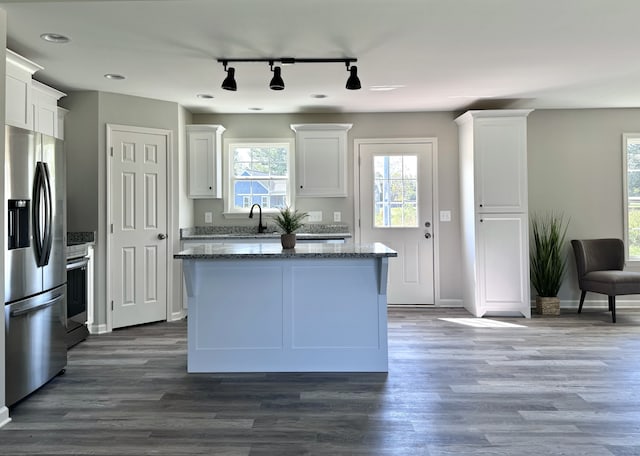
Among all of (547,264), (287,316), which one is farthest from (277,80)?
(547,264)

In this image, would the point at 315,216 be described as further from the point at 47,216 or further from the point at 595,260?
the point at 595,260

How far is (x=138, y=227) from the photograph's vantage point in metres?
4.54

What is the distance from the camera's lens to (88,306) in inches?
165

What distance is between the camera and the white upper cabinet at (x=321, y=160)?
512 centimetres

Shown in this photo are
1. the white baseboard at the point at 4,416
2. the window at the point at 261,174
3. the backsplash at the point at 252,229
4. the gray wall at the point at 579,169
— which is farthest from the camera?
the window at the point at 261,174

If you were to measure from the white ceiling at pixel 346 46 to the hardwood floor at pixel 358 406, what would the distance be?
7.81 ft

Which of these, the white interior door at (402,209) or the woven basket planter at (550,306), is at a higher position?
the white interior door at (402,209)

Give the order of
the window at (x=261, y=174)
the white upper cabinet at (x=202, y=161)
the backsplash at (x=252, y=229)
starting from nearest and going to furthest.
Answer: the white upper cabinet at (x=202, y=161) < the backsplash at (x=252, y=229) < the window at (x=261, y=174)

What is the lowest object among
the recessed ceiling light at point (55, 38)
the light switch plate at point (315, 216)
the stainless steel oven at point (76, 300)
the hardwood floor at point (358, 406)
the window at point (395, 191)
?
the hardwood floor at point (358, 406)

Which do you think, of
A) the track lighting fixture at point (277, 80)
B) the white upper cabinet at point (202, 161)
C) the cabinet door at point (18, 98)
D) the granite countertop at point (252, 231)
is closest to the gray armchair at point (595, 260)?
the granite countertop at point (252, 231)

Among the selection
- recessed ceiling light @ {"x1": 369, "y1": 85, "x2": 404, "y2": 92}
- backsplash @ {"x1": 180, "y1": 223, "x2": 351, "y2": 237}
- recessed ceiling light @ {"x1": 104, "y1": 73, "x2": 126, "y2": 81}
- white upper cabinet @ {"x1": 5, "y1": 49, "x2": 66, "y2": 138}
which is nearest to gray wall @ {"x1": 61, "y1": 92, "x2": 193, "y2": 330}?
white upper cabinet @ {"x1": 5, "y1": 49, "x2": 66, "y2": 138}

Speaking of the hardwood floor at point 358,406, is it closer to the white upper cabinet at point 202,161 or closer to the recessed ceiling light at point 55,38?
the white upper cabinet at point 202,161

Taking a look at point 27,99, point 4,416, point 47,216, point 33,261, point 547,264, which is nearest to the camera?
point 4,416

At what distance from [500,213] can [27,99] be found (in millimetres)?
4555
